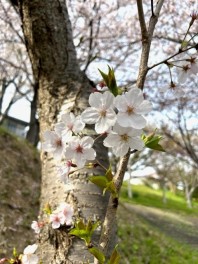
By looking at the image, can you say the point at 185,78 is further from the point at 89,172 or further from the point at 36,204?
the point at 36,204

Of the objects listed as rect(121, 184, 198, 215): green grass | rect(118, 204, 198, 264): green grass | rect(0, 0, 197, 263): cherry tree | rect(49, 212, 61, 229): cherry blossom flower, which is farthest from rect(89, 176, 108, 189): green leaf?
rect(121, 184, 198, 215): green grass

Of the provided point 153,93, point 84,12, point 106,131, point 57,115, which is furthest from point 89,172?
point 153,93

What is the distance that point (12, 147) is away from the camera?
7.98 m

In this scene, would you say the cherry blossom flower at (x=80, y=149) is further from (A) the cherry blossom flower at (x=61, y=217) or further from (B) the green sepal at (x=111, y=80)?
(A) the cherry blossom flower at (x=61, y=217)

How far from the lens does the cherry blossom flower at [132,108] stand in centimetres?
80

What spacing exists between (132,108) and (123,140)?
0.26 ft

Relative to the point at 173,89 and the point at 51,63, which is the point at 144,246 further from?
the point at 173,89

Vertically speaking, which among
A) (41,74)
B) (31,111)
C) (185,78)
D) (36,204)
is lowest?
(36,204)

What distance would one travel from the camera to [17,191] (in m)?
6.29

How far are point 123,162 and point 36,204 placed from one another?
5.65m

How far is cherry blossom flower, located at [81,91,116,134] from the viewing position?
829 millimetres

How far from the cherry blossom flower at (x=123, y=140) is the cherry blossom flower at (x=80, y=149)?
0.30 feet

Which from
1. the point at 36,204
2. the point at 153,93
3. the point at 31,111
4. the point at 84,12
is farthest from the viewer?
the point at 31,111

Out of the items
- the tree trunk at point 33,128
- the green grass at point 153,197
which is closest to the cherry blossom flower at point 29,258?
the tree trunk at point 33,128
